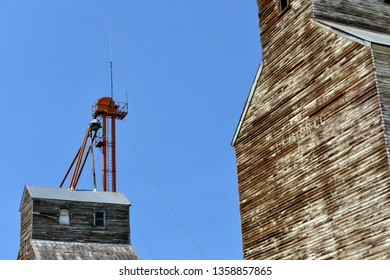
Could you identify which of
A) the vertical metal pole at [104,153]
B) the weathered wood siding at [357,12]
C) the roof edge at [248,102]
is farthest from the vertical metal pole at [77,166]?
the weathered wood siding at [357,12]

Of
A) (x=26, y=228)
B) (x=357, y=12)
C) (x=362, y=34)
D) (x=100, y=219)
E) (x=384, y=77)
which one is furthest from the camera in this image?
Answer: (x=100, y=219)

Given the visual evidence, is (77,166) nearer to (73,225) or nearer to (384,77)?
(73,225)

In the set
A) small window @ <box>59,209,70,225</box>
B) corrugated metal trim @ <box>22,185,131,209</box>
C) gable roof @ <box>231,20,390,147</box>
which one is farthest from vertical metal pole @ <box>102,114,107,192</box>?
gable roof @ <box>231,20,390,147</box>

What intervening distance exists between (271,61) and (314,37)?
2.93 metres

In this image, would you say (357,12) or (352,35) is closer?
(352,35)

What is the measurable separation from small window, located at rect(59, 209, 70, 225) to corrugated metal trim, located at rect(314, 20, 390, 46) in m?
26.0

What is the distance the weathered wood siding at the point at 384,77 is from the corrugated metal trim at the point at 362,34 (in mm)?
301

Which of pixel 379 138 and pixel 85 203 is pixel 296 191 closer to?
pixel 379 138

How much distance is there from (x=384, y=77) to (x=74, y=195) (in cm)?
2932

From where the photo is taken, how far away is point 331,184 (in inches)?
932

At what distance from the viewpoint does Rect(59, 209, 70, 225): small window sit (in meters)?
46.3

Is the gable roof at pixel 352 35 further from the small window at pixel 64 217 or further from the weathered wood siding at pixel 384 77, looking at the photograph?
the small window at pixel 64 217

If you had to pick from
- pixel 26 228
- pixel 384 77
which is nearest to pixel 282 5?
pixel 384 77

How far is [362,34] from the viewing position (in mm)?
24812
